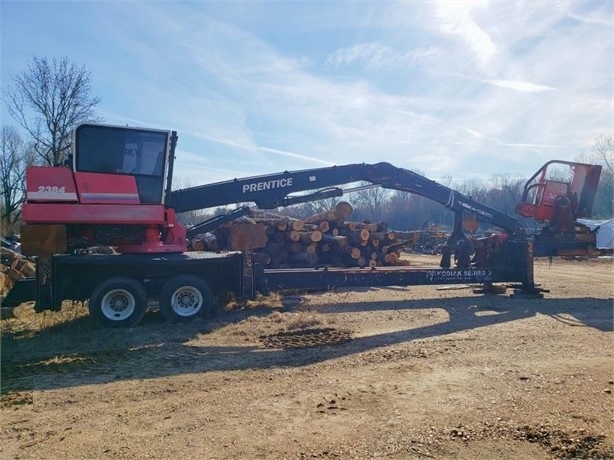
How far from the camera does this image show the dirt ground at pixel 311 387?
4.21 m

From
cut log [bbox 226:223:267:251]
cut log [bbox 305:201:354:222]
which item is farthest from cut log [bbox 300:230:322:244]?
cut log [bbox 226:223:267:251]

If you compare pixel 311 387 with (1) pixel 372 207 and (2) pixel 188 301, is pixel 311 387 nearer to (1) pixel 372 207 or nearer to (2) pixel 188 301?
(2) pixel 188 301

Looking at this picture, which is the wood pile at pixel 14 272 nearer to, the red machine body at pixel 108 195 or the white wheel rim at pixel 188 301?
the red machine body at pixel 108 195

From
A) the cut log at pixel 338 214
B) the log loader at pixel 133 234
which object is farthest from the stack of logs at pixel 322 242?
the log loader at pixel 133 234

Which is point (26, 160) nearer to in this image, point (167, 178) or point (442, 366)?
point (167, 178)

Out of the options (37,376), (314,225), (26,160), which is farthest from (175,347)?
(26,160)

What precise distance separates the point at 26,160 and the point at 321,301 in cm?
4074

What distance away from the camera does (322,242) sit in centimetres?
1744

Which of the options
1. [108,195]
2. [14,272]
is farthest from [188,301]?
[14,272]

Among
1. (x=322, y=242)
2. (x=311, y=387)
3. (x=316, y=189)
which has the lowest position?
(x=311, y=387)

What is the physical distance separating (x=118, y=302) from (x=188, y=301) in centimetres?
123

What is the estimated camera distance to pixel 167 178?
937 centimetres

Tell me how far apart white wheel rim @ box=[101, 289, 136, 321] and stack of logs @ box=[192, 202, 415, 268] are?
7.26 m

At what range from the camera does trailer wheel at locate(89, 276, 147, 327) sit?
28.2ft
